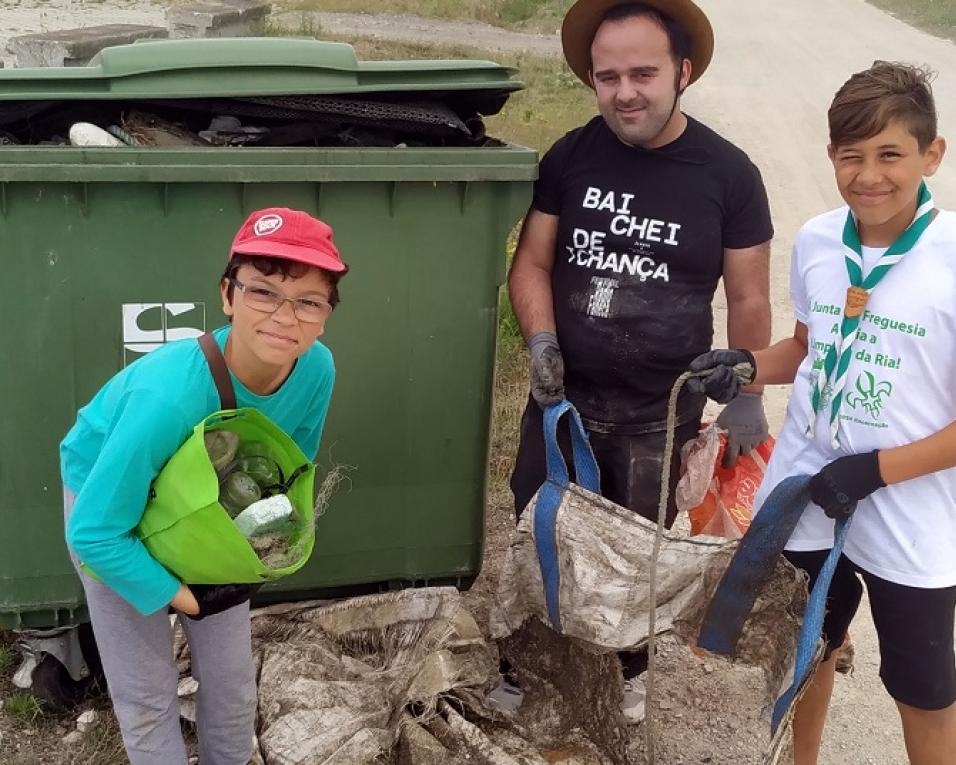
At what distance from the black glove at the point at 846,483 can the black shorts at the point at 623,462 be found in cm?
Result: 69

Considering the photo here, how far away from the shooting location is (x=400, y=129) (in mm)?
2908

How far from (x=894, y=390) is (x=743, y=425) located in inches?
34.5

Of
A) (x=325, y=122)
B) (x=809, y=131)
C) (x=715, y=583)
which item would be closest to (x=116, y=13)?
(x=809, y=131)

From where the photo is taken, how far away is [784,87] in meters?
14.4

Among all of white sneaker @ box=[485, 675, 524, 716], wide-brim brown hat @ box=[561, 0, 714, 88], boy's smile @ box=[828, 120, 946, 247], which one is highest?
wide-brim brown hat @ box=[561, 0, 714, 88]

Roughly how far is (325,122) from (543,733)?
177 centimetres

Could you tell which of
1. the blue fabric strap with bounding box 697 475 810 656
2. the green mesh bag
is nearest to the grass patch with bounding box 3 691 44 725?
the green mesh bag

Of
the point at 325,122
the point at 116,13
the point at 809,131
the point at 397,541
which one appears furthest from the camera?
the point at 116,13

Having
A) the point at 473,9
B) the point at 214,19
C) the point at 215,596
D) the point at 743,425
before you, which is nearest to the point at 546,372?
the point at 743,425

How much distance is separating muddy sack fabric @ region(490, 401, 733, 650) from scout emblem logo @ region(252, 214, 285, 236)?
0.94 meters

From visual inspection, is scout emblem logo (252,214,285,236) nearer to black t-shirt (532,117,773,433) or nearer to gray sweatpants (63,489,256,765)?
gray sweatpants (63,489,256,765)

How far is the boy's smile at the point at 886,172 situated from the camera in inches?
83.9

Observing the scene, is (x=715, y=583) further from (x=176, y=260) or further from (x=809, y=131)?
(x=809, y=131)

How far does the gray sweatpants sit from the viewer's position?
7.39 ft
